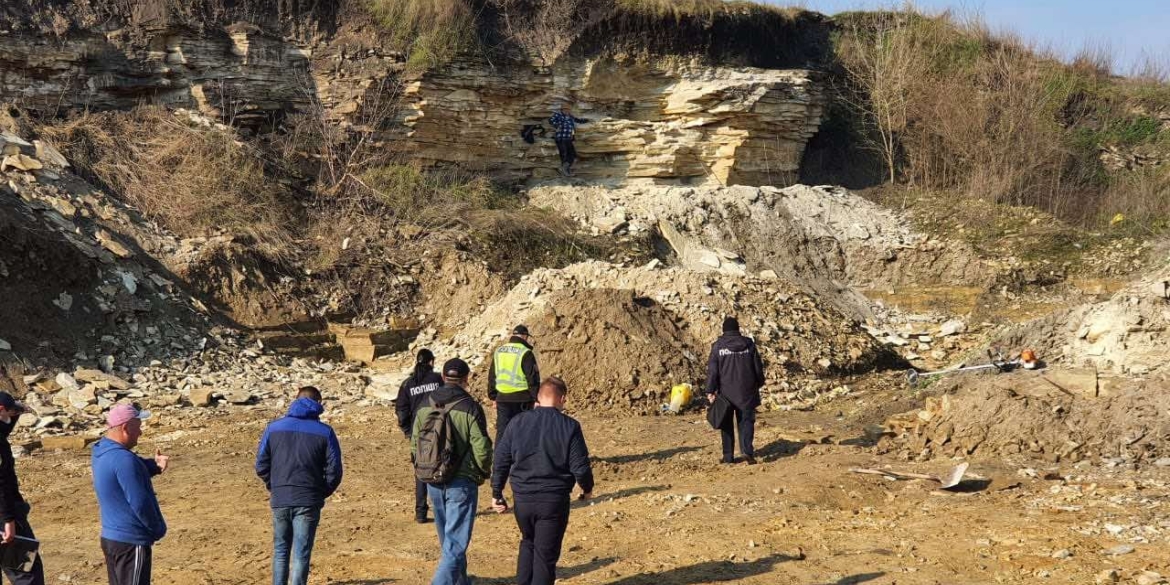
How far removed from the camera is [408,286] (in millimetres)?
20250

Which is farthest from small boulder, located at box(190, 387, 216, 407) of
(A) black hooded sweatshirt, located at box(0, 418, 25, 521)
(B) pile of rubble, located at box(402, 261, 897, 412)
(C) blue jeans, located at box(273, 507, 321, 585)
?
(C) blue jeans, located at box(273, 507, 321, 585)

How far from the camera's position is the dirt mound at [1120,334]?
12000mm

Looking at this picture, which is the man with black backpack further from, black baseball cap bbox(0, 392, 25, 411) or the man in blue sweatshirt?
black baseball cap bbox(0, 392, 25, 411)

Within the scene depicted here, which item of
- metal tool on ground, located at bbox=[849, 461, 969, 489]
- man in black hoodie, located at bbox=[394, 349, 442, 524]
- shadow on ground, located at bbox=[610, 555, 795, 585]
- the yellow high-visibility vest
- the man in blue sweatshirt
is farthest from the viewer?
the yellow high-visibility vest

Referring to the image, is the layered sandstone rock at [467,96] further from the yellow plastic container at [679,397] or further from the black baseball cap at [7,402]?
the black baseball cap at [7,402]

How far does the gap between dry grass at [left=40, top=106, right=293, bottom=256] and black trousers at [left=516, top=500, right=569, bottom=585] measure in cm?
1479

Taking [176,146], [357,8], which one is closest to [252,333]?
[176,146]

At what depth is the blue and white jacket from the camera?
6297 mm

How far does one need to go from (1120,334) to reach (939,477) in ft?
13.3

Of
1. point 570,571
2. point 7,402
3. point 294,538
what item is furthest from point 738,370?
point 7,402

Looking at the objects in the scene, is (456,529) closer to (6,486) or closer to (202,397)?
(6,486)

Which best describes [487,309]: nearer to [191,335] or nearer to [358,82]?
Result: [191,335]

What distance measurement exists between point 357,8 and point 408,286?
27.0 ft

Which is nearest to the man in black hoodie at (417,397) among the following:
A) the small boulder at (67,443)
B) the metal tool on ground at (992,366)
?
the small boulder at (67,443)
